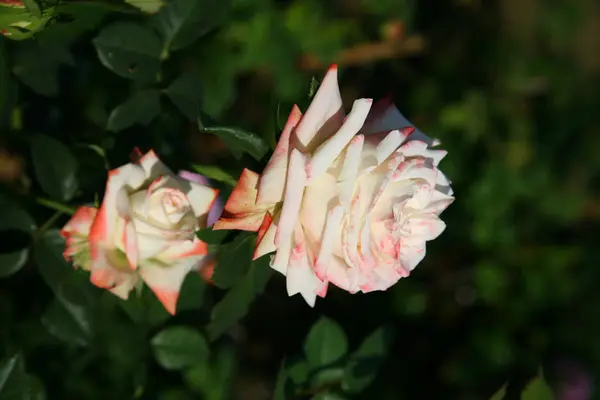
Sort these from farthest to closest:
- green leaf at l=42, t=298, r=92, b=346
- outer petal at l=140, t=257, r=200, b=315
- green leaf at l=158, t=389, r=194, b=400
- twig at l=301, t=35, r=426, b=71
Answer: twig at l=301, t=35, r=426, b=71
green leaf at l=158, t=389, r=194, b=400
green leaf at l=42, t=298, r=92, b=346
outer petal at l=140, t=257, r=200, b=315

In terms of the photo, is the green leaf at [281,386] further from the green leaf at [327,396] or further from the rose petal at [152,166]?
the rose petal at [152,166]

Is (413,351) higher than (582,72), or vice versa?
(582,72)

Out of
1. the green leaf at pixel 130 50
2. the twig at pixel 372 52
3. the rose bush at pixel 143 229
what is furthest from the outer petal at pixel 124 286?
the twig at pixel 372 52

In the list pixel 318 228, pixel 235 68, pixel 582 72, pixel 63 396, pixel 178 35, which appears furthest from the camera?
pixel 582 72

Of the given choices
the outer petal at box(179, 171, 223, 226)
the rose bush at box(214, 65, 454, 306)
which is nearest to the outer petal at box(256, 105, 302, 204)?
the rose bush at box(214, 65, 454, 306)

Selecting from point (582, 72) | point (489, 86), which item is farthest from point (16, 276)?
point (582, 72)

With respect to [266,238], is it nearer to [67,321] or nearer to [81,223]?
[81,223]

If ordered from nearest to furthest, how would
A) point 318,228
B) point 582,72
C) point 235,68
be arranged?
1. point 318,228
2. point 235,68
3. point 582,72

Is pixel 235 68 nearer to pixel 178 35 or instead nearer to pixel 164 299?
pixel 178 35

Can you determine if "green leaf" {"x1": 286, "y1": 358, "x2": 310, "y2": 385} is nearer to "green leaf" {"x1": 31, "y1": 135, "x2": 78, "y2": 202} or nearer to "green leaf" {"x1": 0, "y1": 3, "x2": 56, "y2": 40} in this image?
"green leaf" {"x1": 31, "y1": 135, "x2": 78, "y2": 202}
